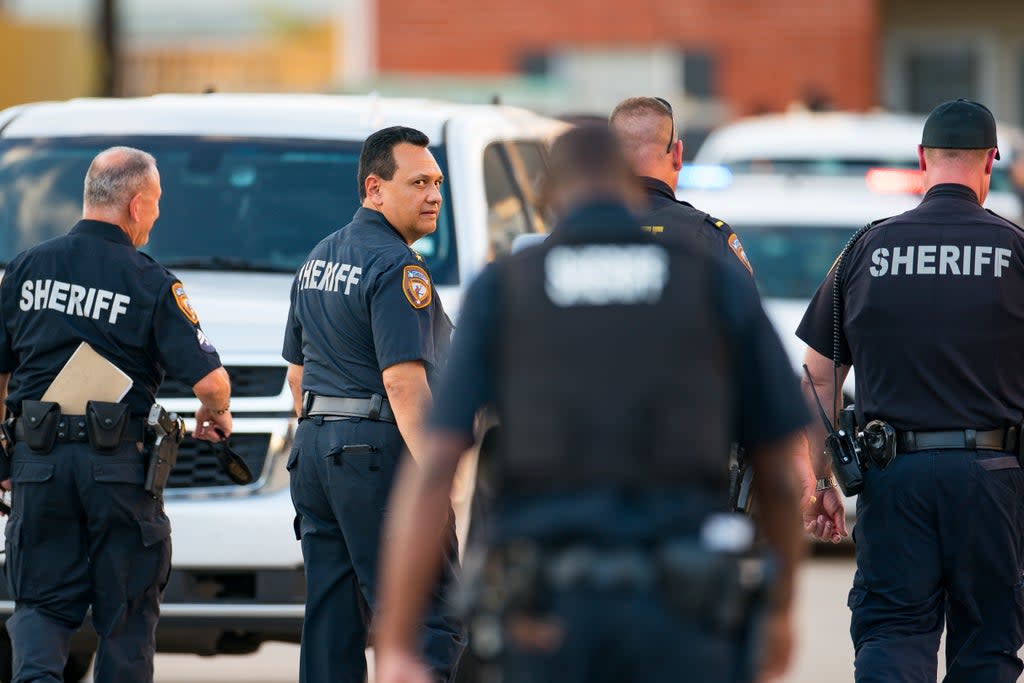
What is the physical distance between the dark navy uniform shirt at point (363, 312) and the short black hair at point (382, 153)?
16cm

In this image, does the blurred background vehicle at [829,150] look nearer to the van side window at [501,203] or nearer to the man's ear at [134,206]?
the van side window at [501,203]

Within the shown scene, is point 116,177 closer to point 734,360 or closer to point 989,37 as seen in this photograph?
point 734,360

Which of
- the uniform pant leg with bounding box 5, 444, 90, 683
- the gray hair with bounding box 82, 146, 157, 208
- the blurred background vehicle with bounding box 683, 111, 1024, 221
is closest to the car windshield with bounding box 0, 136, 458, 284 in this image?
the gray hair with bounding box 82, 146, 157, 208

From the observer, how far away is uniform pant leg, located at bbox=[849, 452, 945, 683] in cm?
554

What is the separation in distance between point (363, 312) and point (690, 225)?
1.01 meters

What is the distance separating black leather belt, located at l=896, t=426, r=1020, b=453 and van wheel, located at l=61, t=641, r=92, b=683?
3.20m

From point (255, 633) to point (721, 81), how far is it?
2489 cm

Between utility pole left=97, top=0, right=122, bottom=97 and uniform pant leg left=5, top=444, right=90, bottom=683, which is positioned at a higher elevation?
utility pole left=97, top=0, right=122, bottom=97

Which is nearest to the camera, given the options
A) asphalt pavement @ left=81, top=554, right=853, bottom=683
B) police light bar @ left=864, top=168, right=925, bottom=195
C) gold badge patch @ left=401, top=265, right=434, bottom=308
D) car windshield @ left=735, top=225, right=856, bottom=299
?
gold badge patch @ left=401, top=265, right=434, bottom=308

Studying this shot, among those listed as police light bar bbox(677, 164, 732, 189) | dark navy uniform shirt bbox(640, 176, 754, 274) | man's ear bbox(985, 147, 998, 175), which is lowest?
dark navy uniform shirt bbox(640, 176, 754, 274)

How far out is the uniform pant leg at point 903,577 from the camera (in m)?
5.54

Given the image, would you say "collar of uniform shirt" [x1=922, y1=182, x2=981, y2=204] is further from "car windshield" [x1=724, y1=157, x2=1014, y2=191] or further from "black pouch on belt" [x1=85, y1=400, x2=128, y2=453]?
"car windshield" [x1=724, y1=157, x2=1014, y2=191]

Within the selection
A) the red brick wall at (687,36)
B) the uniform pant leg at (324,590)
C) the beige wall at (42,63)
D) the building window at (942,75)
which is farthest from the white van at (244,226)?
the building window at (942,75)

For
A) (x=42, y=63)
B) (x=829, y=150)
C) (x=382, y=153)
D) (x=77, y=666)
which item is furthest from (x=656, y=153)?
(x=42, y=63)
